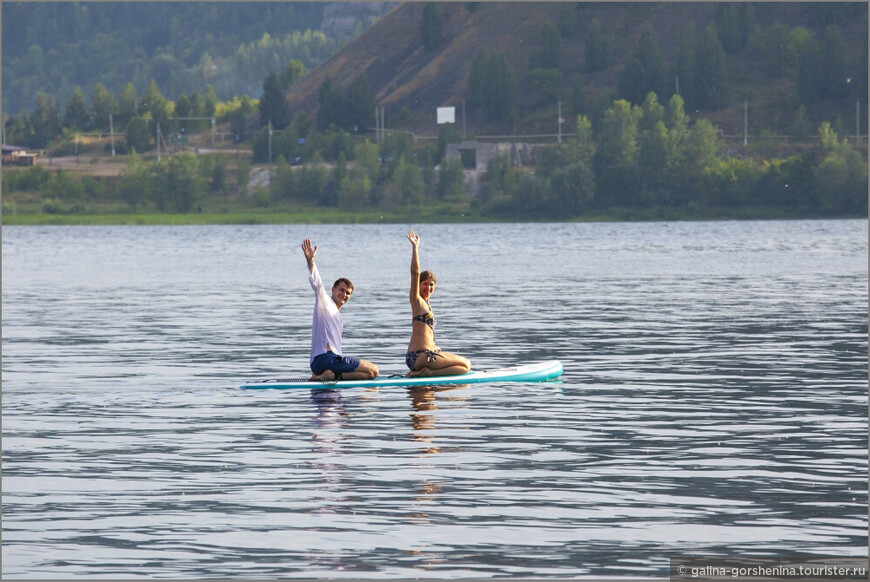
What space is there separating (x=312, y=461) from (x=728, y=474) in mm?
5654

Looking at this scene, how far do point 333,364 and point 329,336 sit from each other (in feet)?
2.83

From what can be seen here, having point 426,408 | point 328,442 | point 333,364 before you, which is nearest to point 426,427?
point 328,442

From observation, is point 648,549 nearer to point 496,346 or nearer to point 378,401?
point 378,401

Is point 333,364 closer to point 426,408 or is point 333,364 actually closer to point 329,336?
point 329,336

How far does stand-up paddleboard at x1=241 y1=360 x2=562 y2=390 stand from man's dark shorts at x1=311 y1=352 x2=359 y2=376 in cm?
27

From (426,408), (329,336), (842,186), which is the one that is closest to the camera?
(426,408)

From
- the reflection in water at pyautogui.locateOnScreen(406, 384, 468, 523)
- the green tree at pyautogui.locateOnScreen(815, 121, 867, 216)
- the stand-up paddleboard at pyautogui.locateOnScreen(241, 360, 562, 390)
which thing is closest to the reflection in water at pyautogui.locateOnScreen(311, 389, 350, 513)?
the stand-up paddleboard at pyautogui.locateOnScreen(241, 360, 562, 390)

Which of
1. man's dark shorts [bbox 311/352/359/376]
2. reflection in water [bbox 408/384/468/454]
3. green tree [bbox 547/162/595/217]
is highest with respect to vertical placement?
green tree [bbox 547/162/595/217]

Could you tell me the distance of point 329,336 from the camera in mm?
25844

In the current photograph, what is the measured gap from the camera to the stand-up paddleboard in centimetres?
2688

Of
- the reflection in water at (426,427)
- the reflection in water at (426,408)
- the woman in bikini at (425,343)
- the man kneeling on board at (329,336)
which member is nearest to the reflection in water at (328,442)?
the man kneeling on board at (329,336)

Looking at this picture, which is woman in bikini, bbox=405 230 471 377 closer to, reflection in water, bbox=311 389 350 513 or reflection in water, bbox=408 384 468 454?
reflection in water, bbox=408 384 468 454

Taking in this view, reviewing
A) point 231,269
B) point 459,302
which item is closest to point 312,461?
point 459,302

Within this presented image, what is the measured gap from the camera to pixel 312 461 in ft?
65.0
